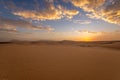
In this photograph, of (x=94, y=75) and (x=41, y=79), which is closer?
(x=41, y=79)

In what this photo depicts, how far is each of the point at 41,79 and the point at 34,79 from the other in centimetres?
23

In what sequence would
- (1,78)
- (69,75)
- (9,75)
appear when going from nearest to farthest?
(1,78) → (9,75) → (69,75)

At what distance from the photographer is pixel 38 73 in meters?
4.82

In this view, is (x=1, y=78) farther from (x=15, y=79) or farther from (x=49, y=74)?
(x=49, y=74)

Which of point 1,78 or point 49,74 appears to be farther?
point 49,74

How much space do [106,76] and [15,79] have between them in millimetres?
3292

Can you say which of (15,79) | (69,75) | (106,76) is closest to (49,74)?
(69,75)

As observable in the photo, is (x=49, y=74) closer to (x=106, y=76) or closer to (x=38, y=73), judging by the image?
(x=38, y=73)

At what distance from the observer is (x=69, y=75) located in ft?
15.6

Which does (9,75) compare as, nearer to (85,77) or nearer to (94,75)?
(85,77)

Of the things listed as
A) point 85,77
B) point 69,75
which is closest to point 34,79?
point 69,75

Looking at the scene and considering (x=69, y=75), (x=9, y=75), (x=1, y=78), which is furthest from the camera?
(x=69, y=75)

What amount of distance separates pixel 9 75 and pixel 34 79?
0.92m

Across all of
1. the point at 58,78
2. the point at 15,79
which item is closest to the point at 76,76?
the point at 58,78
